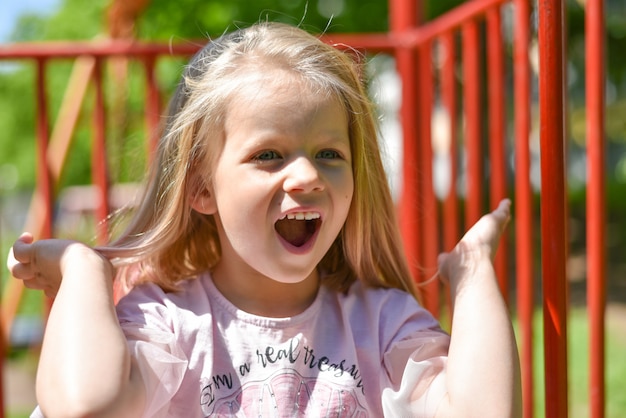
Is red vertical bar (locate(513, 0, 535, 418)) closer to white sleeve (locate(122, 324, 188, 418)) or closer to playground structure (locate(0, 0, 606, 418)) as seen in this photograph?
playground structure (locate(0, 0, 606, 418))

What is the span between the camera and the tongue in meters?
1.66

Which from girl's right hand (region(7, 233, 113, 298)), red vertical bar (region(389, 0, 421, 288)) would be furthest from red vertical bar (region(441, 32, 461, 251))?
girl's right hand (region(7, 233, 113, 298))

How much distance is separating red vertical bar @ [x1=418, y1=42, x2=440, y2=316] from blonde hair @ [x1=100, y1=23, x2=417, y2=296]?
919 millimetres

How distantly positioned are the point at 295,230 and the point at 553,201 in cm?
51

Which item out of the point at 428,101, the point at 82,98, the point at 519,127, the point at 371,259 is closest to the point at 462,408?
the point at 371,259

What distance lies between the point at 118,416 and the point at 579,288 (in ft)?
29.5

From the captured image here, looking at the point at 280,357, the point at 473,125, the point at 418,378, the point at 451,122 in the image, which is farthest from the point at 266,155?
the point at 451,122

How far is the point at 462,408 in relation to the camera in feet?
4.95

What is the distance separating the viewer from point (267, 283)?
1748 millimetres

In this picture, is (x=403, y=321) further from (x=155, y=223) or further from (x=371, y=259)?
(x=155, y=223)

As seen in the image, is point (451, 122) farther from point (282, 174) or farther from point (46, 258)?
point (46, 258)

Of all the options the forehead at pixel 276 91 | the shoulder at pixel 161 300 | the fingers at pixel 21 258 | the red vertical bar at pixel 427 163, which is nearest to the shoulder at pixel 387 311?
the shoulder at pixel 161 300

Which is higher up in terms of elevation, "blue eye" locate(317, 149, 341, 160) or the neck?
"blue eye" locate(317, 149, 341, 160)

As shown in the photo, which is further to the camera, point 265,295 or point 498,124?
point 498,124
